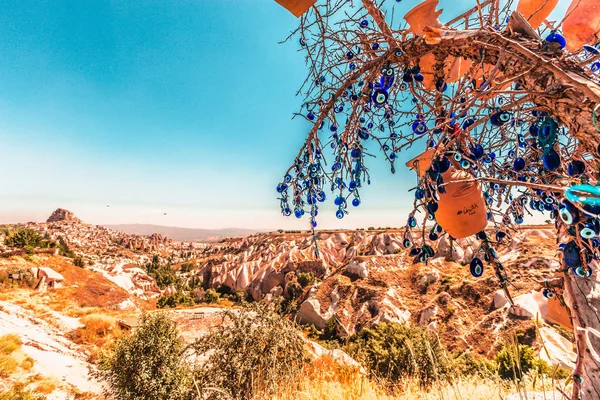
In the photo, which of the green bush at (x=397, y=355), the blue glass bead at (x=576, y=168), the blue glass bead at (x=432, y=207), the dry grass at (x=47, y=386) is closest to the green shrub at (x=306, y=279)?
the green bush at (x=397, y=355)

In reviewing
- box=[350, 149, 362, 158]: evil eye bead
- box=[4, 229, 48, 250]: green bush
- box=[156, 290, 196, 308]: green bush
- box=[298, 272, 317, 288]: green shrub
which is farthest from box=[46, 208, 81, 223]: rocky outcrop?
box=[350, 149, 362, 158]: evil eye bead

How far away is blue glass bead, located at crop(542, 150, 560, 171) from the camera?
1.14 m

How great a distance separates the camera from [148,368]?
737cm

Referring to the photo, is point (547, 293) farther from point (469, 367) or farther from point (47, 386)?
point (47, 386)

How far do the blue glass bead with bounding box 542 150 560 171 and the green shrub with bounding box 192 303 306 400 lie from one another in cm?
486

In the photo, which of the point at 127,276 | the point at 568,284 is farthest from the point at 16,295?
the point at 568,284

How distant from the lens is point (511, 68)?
1430mm

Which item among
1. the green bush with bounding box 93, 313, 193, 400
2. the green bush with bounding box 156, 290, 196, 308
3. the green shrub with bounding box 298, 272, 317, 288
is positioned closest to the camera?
the green bush with bounding box 93, 313, 193, 400

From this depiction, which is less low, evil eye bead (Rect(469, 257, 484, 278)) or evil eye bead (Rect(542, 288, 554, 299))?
evil eye bead (Rect(469, 257, 484, 278))

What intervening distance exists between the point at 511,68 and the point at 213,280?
4996 cm

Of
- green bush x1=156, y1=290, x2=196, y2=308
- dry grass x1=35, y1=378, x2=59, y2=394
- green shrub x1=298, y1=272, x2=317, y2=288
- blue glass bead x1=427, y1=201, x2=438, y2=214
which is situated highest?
blue glass bead x1=427, y1=201, x2=438, y2=214

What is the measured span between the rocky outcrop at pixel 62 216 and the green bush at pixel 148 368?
144881mm

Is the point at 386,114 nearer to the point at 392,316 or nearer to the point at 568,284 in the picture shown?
the point at 568,284

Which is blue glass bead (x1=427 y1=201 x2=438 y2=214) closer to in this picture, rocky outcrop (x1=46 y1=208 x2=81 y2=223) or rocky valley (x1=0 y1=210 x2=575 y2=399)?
rocky valley (x1=0 y1=210 x2=575 y2=399)
